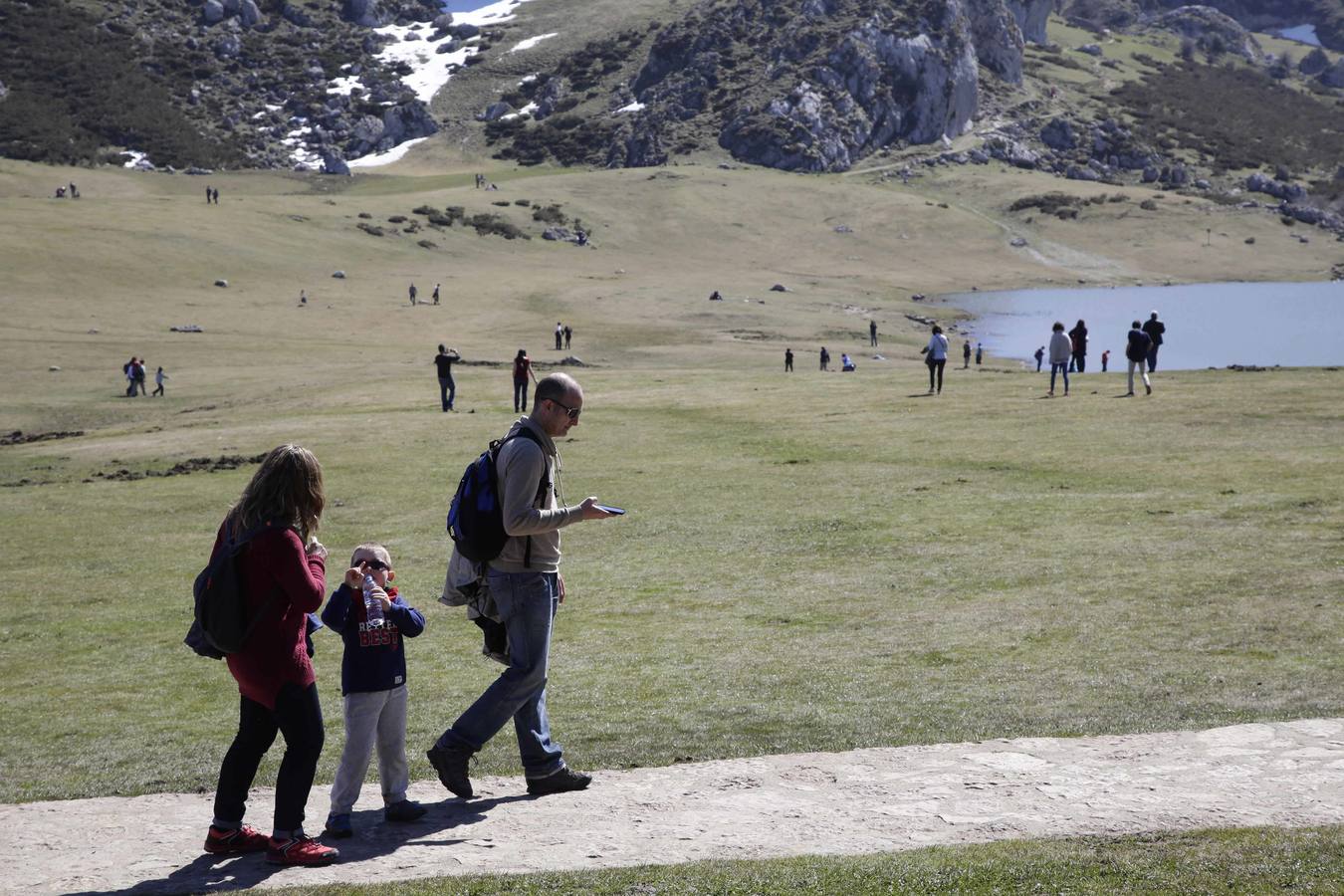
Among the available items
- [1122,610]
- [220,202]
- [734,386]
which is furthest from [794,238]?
[1122,610]

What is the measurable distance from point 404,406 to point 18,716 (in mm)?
33986

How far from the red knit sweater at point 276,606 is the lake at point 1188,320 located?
A: 252 feet

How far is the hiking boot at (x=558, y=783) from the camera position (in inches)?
389

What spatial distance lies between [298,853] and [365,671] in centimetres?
129

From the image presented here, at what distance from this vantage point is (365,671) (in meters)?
8.99

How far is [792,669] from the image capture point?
1450cm

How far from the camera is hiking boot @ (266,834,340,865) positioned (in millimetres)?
8367

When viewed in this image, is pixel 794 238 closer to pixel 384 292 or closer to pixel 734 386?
pixel 384 292

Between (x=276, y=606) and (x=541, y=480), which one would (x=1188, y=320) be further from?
(x=276, y=606)

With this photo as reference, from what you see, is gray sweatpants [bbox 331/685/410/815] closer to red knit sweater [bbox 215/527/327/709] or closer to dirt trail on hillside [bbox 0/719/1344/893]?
dirt trail on hillside [bbox 0/719/1344/893]

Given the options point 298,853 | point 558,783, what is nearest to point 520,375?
point 558,783

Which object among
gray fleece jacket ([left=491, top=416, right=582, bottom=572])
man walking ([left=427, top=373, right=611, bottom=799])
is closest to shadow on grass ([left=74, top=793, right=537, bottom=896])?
man walking ([left=427, top=373, right=611, bottom=799])

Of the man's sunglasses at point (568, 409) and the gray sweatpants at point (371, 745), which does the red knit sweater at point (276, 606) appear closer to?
the gray sweatpants at point (371, 745)

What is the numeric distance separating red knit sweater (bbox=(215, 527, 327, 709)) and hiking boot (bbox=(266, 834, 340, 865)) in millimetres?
902
